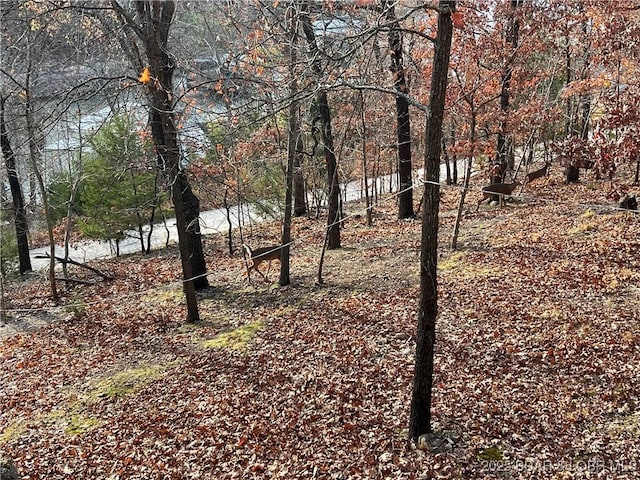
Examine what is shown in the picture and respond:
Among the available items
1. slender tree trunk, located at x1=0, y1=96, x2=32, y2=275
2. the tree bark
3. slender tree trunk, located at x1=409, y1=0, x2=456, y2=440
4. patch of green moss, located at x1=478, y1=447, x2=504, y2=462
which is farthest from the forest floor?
slender tree trunk, located at x1=0, y1=96, x2=32, y2=275

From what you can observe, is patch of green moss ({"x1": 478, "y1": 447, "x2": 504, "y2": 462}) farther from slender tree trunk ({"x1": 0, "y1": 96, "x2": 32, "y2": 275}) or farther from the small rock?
slender tree trunk ({"x1": 0, "y1": 96, "x2": 32, "y2": 275})

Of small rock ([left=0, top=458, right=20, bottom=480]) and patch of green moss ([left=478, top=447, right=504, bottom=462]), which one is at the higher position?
small rock ([left=0, top=458, right=20, bottom=480])

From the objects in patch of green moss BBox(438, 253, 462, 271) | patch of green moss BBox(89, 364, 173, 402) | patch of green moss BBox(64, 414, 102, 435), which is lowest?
patch of green moss BBox(64, 414, 102, 435)

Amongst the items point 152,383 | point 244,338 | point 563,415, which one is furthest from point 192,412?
point 563,415

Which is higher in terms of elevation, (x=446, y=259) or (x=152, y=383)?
(x=446, y=259)

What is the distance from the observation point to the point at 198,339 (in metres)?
8.97

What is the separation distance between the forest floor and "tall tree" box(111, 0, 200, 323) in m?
1.60

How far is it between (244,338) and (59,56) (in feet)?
34.4

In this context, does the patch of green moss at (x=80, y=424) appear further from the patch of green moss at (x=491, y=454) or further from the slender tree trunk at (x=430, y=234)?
the patch of green moss at (x=491, y=454)

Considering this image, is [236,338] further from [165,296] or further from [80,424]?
[165,296]

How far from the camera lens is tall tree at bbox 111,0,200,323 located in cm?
799

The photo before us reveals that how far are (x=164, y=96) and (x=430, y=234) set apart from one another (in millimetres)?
6288

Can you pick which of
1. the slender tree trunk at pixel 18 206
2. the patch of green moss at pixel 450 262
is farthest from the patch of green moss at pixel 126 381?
the slender tree trunk at pixel 18 206

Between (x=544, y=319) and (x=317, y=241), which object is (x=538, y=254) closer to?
(x=544, y=319)
